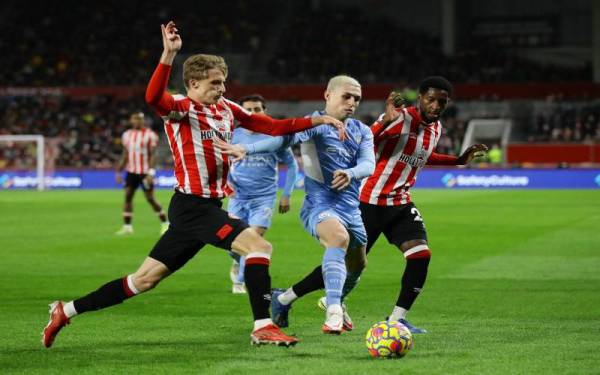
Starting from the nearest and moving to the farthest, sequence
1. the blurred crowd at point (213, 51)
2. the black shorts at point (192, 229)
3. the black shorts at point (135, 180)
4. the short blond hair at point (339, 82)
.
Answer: the black shorts at point (192, 229)
the short blond hair at point (339, 82)
the black shorts at point (135, 180)
the blurred crowd at point (213, 51)

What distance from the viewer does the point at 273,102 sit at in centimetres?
4544

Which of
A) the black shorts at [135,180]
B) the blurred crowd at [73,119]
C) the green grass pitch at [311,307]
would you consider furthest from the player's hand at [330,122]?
the blurred crowd at [73,119]

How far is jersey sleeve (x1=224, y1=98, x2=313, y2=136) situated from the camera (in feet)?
24.8

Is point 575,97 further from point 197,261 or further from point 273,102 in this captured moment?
point 197,261

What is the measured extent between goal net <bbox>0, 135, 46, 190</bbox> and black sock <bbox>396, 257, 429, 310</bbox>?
30.3 meters

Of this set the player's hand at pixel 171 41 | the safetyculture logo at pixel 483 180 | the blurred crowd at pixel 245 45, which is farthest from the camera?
the blurred crowd at pixel 245 45

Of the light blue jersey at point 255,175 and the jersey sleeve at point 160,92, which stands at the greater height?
the jersey sleeve at point 160,92

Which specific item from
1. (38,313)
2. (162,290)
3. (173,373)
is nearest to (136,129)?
(162,290)

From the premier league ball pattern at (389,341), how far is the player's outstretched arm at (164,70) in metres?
2.14

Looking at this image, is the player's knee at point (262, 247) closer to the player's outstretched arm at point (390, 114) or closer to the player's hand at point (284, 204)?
the player's outstretched arm at point (390, 114)

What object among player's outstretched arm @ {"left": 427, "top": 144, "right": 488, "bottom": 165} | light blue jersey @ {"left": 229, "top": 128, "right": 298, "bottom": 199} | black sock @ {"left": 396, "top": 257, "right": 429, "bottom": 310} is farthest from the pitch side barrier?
black sock @ {"left": 396, "top": 257, "right": 429, "bottom": 310}

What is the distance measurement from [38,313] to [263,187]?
2.89 m

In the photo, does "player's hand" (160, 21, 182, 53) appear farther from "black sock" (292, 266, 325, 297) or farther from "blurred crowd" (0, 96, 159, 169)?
"blurred crowd" (0, 96, 159, 169)

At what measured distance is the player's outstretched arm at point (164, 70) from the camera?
6.80 metres
